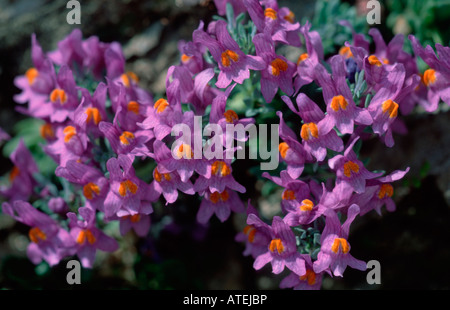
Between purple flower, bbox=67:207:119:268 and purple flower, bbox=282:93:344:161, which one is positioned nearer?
purple flower, bbox=282:93:344:161

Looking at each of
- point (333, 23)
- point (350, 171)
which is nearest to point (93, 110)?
point (350, 171)

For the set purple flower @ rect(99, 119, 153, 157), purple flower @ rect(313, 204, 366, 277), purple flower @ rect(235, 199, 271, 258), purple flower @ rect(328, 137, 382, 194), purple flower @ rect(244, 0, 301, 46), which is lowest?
purple flower @ rect(313, 204, 366, 277)

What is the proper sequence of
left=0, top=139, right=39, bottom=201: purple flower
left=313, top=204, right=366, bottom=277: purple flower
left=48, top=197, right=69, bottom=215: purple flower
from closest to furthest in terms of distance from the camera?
left=313, top=204, right=366, bottom=277: purple flower, left=48, top=197, right=69, bottom=215: purple flower, left=0, top=139, right=39, bottom=201: purple flower

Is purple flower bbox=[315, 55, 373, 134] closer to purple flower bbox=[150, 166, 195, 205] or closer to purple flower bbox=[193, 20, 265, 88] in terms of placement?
purple flower bbox=[193, 20, 265, 88]

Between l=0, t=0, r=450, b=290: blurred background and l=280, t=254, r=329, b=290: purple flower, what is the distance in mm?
579

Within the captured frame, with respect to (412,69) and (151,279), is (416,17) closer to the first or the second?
(412,69)

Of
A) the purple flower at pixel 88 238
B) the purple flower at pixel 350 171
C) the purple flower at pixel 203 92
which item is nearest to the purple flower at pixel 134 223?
the purple flower at pixel 88 238

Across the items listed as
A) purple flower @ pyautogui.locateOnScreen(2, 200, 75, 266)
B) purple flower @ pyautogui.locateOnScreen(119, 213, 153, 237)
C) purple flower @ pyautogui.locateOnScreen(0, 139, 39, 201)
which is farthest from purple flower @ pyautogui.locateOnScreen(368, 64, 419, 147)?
purple flower @ pyautogui.locateOnScreen(0, 139, 39, 201)

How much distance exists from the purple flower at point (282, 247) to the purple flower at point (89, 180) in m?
0.68

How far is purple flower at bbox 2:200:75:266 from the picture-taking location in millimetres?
2562

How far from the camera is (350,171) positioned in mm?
2234

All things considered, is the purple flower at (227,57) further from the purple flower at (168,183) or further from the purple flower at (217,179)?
the purple flower at (168,183)

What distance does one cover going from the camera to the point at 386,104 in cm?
224
